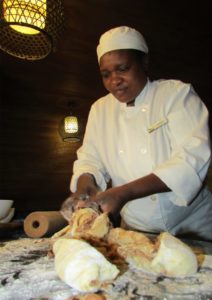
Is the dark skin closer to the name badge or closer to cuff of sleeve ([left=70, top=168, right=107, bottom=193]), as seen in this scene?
cuff of sleeve ([left=70, top=168, right=107, bottom=193])

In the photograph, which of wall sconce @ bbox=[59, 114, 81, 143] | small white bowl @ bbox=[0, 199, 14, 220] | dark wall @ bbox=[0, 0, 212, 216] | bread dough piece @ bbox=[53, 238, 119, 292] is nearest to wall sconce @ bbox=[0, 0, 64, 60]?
small white bowl @ bbox=[0, 199, 14, 220]

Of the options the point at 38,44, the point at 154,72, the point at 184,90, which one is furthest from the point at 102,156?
the point at 154,72

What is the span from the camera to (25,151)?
15.2 feet

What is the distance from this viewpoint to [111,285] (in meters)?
0.87

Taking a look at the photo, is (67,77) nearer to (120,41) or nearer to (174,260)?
(120,41)

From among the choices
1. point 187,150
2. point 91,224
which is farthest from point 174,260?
point 187,150

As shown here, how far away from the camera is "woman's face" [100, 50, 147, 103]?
162 cm

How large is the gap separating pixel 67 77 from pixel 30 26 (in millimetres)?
2569

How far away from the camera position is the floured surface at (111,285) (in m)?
0.82

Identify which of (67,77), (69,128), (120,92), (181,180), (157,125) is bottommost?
(181,180)

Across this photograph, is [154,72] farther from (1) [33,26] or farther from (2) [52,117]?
(1) [33,26]

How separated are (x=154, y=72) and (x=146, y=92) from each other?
2.73 m

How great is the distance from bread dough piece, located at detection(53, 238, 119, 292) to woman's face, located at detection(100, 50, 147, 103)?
3.14 ft

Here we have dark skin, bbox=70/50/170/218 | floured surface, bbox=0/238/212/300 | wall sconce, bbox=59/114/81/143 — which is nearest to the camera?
floured surface, bbox=0/238/212/300
